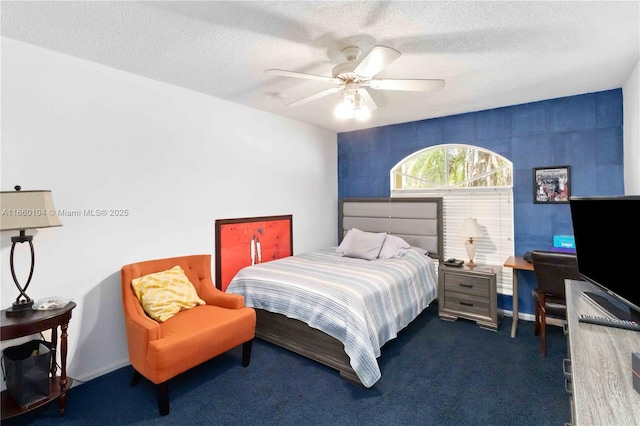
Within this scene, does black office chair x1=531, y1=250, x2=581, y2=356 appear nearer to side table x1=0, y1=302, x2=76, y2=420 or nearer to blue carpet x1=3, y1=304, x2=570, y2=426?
blue carpet x1=3, y1=304, x2=570, y2=426

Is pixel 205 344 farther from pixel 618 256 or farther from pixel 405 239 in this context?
pixel 405 239

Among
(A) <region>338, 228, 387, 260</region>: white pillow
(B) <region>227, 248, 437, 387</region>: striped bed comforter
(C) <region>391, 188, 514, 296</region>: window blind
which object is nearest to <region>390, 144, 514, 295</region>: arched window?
(C) <region>391, 188, 514, 296</region>: window blind

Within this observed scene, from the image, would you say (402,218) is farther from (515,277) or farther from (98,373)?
(98,373)

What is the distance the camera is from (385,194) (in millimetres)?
4875

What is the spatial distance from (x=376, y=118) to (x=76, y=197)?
3541 millimetres

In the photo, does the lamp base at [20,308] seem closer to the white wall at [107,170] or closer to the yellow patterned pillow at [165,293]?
the white wall at [107,170]

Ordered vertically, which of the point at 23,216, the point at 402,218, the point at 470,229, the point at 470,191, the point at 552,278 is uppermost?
the point at 470,191

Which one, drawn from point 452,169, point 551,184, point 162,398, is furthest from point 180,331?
point 551,184

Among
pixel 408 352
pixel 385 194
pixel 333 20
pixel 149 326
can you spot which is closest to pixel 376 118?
pixel 385 194

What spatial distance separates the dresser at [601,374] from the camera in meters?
0.86

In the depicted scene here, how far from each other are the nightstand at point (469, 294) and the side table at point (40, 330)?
11.9ft

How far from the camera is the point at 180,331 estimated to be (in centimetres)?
238

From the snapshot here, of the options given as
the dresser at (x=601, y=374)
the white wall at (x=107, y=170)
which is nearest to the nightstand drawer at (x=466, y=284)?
the dresser at (x=601, y=374)

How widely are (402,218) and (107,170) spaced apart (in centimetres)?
361
